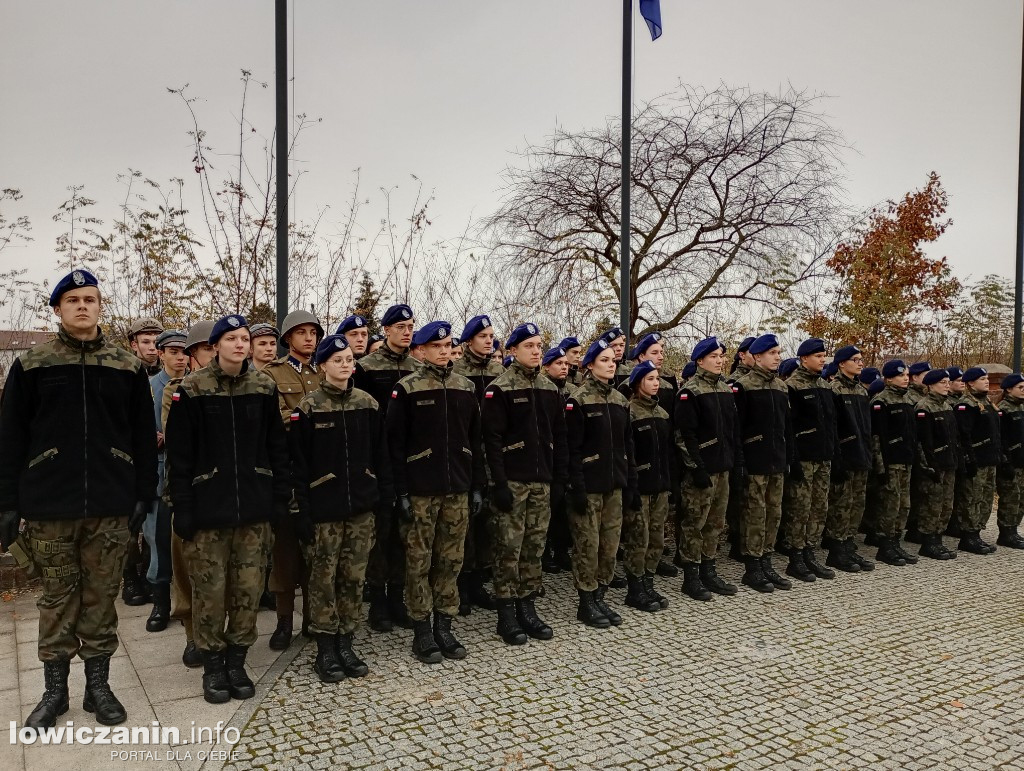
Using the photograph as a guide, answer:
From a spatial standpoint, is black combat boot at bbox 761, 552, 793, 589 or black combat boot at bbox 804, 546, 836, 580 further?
black combat boot at bbox 804, 546, 836, 580

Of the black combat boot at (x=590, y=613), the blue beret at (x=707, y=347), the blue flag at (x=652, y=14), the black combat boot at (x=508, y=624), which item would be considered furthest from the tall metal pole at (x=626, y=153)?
the black combat boot at (x=508, y=624)

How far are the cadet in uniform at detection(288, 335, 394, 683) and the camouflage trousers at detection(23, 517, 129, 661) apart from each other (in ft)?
3.70

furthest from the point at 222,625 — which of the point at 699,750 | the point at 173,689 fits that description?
the point at 699,750

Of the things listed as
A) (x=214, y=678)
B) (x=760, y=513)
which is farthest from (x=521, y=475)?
(x=760, y=513)

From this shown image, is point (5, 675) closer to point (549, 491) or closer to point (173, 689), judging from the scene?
point (173, 689)

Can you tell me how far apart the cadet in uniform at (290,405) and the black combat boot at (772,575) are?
4539mm

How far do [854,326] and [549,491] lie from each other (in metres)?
10.1

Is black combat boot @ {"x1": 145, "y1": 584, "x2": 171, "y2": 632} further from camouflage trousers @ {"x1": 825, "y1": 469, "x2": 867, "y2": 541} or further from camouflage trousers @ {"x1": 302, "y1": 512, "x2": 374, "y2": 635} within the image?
camouflage trousers @ {"x1": 825, "y1": 469, "x2": 867, "y2": 541}

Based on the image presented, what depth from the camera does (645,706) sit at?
179 inches

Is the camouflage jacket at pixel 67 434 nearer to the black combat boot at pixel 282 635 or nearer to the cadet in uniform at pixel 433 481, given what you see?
the black combat boot at pixel 282 635

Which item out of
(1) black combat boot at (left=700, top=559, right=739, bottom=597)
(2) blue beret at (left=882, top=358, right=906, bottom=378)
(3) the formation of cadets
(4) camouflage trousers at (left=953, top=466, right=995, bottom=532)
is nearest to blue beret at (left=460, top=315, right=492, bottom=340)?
(3) the formation of cadets

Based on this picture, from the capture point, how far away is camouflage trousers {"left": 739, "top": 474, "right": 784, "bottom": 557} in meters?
7.31

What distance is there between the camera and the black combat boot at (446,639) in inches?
213

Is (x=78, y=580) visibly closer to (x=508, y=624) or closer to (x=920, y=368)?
(x=508, y=624)
